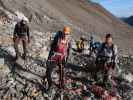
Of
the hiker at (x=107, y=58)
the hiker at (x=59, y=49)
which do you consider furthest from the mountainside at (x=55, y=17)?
the hiker at (x=59, y=49)

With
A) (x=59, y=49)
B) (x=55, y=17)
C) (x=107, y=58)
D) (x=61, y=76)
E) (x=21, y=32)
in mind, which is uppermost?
(x=55, y=17)

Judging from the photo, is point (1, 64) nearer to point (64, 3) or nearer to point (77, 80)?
point (77, 80)

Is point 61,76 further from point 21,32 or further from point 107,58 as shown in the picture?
point 21,32

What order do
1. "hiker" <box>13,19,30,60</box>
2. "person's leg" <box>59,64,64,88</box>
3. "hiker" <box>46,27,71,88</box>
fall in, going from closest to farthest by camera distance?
"hiker" <box>46,27,71,88</box>, "person's leg" <box>59,64,64,88</box>, "hiker" <box>13,19,30,60</box>

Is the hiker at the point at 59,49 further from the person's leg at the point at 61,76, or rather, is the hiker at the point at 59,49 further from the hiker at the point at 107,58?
the hiker at the point at 107,58

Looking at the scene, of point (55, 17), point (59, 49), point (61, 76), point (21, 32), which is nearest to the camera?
point (59, 49)

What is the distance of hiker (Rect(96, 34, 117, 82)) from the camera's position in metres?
15.3

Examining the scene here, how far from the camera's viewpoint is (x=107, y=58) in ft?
51.0

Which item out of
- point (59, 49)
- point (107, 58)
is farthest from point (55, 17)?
point (59, 49)

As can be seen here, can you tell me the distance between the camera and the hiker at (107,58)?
15.3 metres

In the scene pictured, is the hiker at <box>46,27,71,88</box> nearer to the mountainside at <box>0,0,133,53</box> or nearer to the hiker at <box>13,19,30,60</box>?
the hiker at <box>13,19,30,60</box>

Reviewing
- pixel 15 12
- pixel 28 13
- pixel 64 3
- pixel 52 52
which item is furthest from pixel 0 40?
pixel 64 3

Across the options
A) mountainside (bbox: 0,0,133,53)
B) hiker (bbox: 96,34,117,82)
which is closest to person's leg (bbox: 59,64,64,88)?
hiker (bbox: 96,34,117,82)

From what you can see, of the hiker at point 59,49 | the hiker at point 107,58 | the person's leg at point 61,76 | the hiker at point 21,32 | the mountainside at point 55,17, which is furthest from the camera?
the mountainside at point 55,17
